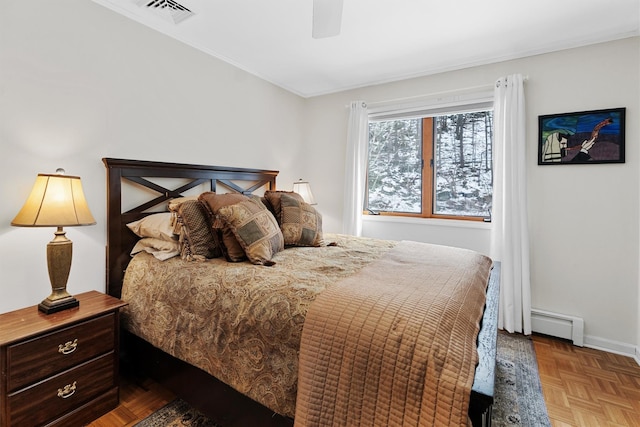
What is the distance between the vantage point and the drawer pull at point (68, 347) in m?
1.47

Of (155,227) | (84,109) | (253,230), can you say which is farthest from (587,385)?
(84,109)

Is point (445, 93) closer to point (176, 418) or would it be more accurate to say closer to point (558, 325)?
point (558, 325)

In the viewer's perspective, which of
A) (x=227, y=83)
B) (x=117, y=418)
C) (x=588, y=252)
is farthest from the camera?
(x=227, y=83)

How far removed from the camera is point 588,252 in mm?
2512

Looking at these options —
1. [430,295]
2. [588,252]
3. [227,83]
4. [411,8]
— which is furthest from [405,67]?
[430,295]

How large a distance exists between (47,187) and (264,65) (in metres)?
2.15

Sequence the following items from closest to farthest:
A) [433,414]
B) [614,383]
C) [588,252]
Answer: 1. [433,414]
2. [614,383]
3. [588,252]

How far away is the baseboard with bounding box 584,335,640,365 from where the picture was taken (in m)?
2.36

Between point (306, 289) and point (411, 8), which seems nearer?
point (306, 289)

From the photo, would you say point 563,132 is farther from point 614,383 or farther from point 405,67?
point 614,383

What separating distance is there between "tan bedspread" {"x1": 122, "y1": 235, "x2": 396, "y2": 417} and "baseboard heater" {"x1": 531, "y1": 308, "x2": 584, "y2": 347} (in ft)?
5.77

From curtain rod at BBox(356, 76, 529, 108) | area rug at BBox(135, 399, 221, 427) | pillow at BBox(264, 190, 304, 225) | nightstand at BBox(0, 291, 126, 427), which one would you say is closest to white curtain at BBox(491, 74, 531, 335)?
curtain rod at BBox(356, 76, 529, 108)

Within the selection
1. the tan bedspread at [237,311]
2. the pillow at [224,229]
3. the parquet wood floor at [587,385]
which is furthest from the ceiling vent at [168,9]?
the parquet wood floor at [587,385]

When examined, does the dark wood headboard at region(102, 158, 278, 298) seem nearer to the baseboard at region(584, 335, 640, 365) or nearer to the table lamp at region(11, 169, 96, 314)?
the table lamp at region(11, 169, 96, 314)
